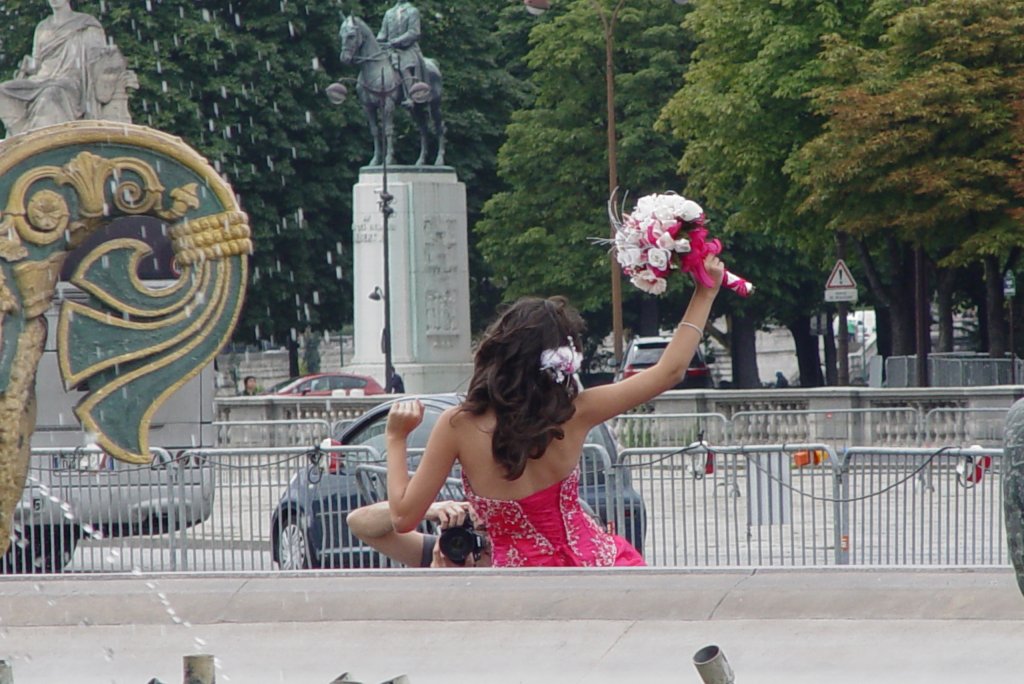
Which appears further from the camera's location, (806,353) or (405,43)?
(806,353)

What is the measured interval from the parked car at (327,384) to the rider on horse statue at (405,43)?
612 centimetres

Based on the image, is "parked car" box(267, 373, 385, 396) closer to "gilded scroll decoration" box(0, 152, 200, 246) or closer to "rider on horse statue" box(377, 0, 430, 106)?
"rider on horse statue" box(377, 0, 430, 106)

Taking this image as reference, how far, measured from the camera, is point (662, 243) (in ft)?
20.7

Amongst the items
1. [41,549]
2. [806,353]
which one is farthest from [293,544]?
[806,353]

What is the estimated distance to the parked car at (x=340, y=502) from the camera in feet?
44.1

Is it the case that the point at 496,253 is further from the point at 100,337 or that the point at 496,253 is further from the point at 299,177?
the point at 100,337

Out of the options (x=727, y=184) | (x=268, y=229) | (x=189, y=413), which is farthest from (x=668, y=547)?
(x=268, y=229)

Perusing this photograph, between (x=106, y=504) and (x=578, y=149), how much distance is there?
3851cm

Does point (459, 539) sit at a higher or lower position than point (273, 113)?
lower

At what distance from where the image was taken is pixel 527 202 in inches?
2046

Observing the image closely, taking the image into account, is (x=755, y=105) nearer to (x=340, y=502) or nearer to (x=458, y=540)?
(x=340, y=502)

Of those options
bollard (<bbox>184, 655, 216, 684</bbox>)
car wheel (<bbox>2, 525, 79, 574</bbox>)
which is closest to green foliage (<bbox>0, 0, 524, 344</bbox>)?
car wheel (<bbox>2, 525, 79, 574</bbox>)

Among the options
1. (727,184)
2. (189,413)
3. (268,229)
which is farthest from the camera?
(268,229)

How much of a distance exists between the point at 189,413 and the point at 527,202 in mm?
31392
